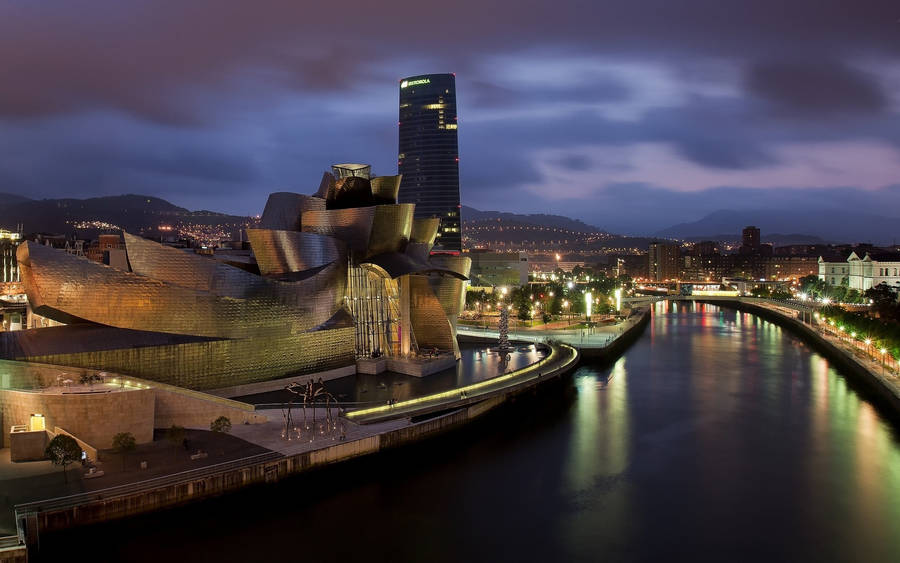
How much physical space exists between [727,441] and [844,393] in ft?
44.9

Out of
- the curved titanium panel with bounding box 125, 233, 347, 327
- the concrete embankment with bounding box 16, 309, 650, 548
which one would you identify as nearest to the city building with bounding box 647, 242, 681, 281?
the curved titanium panel with bounding box 125, 233, 347, 327

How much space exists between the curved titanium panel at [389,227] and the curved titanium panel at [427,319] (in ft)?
7.14

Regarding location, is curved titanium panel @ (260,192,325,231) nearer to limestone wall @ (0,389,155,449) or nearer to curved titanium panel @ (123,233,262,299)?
curved titanium panel @ (123,233,262,299)

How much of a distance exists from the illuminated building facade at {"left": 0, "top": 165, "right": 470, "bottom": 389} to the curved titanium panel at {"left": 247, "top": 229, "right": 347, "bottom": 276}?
0.05m

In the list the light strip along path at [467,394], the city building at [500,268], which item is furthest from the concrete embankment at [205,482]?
the city building at [500,268]

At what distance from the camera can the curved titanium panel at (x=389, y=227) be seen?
31062 mm

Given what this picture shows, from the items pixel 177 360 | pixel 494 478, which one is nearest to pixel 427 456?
pixel 494 478

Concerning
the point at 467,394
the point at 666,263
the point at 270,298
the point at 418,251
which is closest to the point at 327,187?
the point at 418,251

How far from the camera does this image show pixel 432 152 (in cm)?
11569

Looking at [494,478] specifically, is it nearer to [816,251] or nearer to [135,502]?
[135,502]

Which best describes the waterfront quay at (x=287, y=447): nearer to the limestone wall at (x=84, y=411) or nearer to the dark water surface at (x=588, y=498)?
the dark water surface at (x=588, y=498)

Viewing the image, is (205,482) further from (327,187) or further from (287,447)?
(327,187)

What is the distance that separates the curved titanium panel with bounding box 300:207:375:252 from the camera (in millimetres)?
30938

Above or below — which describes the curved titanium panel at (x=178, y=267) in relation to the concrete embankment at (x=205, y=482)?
above
